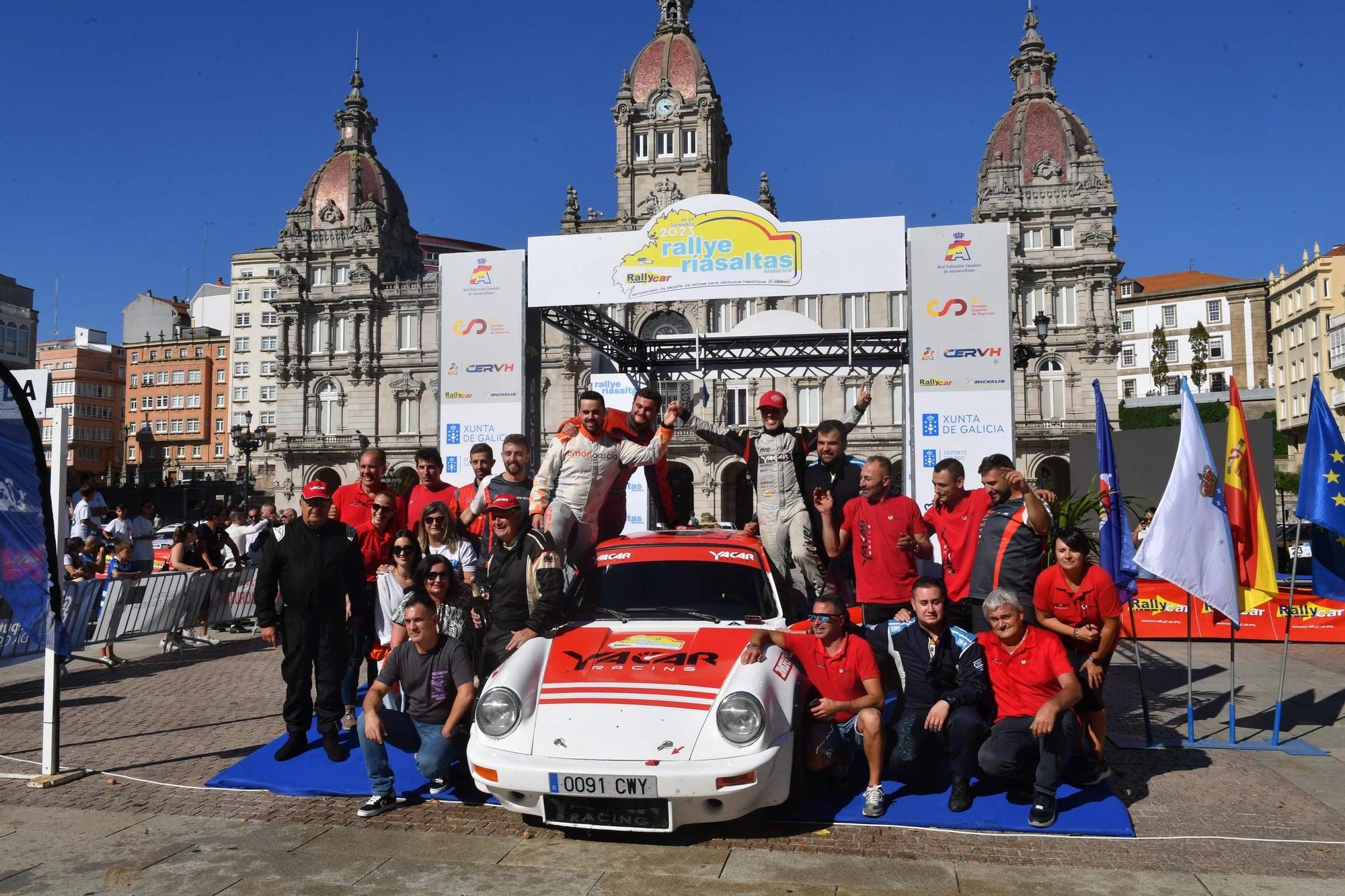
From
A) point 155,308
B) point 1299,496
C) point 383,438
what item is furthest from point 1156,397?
point 155,308

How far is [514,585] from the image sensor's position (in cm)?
615

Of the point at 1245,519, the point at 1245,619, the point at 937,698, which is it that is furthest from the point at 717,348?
the point at 937,698

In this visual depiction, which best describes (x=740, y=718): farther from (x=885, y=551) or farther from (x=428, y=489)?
(x=428, y=489)

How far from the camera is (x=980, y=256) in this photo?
12906 mm

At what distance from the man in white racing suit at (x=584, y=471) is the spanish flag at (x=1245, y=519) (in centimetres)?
422

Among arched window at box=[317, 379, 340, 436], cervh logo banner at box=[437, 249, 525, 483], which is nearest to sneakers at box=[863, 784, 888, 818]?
cervh logo banner at box=[437, 249, 525, 483]

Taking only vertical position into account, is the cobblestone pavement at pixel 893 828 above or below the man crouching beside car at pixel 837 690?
below

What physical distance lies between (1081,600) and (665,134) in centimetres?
4852

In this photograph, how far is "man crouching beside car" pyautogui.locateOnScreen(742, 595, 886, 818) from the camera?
5.30 metres

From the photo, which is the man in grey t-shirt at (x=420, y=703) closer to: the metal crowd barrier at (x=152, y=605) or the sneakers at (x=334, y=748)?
the sneakers at (x=334, y=748)

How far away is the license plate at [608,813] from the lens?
4590 millimetres

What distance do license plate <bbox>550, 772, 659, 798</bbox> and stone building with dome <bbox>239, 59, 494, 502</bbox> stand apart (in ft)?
157

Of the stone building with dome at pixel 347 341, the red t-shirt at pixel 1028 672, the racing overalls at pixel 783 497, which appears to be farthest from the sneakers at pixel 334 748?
the stone building with dome at pixel 347 341

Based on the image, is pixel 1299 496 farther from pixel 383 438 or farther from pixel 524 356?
pixel 383 438
